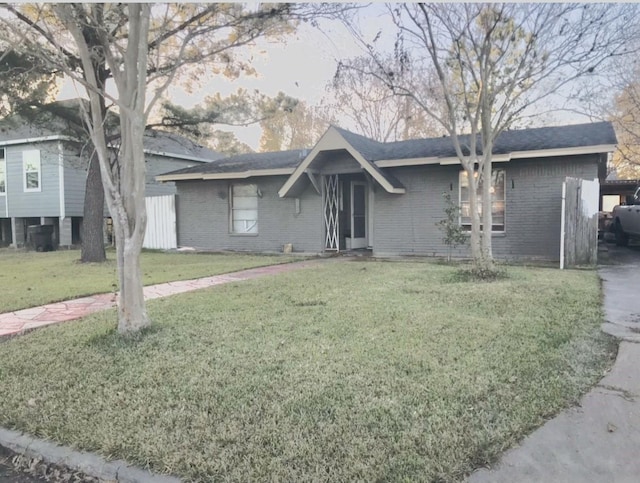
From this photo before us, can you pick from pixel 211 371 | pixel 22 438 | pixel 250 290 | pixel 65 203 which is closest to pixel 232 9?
pixel 250 290

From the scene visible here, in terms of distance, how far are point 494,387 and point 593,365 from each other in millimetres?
1190

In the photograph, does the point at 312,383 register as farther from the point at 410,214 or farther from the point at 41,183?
the point at 41,183

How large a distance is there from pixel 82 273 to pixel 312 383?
8.75 meters

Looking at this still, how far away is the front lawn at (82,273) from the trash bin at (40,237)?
12.6 ft

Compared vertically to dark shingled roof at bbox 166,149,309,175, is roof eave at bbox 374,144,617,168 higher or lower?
lower

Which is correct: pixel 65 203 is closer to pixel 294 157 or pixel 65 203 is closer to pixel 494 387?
pixel 294 157

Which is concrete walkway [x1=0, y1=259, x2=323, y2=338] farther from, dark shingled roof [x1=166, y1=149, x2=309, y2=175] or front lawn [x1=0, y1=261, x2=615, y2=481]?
dark shingled roof [x1=166, y1=149, x2=309, y2=175]

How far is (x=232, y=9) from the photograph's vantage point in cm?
851

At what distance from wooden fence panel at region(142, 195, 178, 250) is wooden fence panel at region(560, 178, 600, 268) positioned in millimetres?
12509

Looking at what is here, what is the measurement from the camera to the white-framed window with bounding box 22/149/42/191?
759 inches

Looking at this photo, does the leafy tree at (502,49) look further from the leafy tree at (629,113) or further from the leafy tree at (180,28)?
the leafy tree at (629,113)

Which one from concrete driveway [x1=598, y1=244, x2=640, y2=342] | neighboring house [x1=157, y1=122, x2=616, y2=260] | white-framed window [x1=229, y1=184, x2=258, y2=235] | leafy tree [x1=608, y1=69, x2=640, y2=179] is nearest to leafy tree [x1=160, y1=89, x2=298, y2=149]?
neighboring house [x1=157, y1=122, x2=616, y2=260]

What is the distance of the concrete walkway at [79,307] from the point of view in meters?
5.87

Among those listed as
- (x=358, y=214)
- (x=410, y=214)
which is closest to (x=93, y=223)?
(x=358, y=214)
